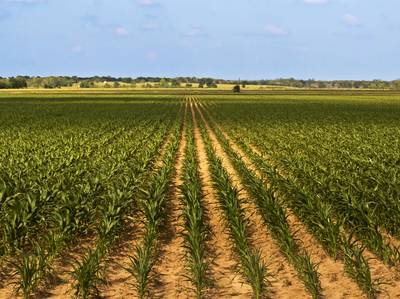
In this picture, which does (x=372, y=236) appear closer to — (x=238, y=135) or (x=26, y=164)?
(x=26, y=164)

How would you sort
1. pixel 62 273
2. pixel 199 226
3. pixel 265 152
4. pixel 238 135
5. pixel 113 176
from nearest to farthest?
pixel 62 273, pixel 199 226, pixel 113 176, pixel 265 152, pixel 238 135

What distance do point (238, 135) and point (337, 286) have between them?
820 inches

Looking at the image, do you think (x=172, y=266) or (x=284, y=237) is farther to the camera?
(x=284, y=237)

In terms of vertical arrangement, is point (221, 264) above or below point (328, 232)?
below

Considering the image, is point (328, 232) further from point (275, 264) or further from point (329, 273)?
point (275, 264)

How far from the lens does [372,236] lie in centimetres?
782

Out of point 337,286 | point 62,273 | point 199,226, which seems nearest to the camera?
point 337,286

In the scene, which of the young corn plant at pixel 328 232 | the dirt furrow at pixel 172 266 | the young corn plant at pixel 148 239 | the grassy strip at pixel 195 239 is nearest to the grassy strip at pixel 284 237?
the young corn plant at pixel 328 232

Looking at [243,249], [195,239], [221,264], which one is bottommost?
[221,264]

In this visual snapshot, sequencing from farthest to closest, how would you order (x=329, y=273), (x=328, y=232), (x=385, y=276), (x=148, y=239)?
(x=328, y=232) < (x=148, y=239) < (x=329, y=273) < (x=385, y=276)

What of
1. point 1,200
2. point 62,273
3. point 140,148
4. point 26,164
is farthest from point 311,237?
point 140,148

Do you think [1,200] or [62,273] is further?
[1,200]

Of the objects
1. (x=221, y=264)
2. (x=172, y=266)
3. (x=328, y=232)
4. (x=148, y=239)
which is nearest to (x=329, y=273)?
(x=328, y=232)

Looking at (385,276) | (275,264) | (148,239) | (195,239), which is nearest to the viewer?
(385,276)
